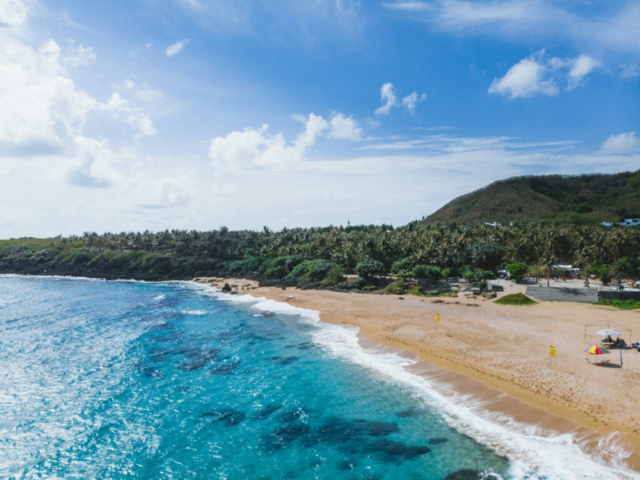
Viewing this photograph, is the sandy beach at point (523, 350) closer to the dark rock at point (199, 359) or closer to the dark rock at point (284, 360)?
the dark rock at point (284, 360)

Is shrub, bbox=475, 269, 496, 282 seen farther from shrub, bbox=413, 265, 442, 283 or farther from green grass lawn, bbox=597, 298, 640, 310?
green grass lawn, bbox=597, 298, 640, 310

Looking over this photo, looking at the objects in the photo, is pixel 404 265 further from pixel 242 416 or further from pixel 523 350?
pixel 242 416

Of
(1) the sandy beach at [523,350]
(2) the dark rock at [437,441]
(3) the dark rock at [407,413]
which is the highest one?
(1) the sandy beach at [523,350]

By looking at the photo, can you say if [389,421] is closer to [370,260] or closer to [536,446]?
[536,446]

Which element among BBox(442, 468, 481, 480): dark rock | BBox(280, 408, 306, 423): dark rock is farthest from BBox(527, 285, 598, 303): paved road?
BBox(280, 408, 306, 423): dark rock

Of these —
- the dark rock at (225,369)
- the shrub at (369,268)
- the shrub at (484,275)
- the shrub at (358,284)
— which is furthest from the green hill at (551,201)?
the dark rock at (225,369)

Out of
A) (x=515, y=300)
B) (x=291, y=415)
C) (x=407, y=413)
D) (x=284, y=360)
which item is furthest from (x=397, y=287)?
(x=291, y=415)

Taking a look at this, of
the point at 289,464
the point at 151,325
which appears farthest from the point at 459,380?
the point at 151,325
